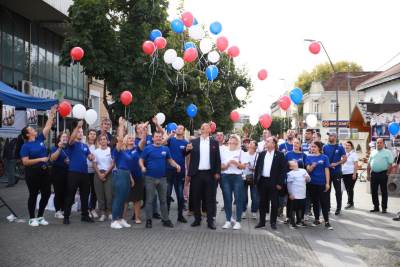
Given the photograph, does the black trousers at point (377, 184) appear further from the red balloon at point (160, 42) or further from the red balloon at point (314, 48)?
the red balloon at point (160, 42)

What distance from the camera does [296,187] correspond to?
32.5 ft

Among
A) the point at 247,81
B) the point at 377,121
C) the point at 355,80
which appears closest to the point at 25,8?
the point at 377,121

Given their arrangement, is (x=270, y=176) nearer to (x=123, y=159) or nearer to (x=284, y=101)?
(x=123, y=159)

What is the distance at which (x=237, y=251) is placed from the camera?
25.0ft

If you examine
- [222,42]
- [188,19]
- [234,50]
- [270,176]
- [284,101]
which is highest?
[188,19]

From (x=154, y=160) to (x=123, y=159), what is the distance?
592mm

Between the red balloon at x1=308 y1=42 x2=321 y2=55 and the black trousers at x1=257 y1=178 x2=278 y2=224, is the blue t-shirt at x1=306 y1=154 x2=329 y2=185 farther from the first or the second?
the red balloon at x1=308 y1=42 x2=321 y2=55

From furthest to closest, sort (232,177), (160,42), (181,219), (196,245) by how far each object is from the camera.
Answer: (160,42) → (181,219) → (232,177) → (196,245)

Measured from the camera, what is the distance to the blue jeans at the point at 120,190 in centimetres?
941

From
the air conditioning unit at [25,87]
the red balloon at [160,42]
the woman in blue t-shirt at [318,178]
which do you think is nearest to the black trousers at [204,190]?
the woman in blue t-shirt at [318,178]

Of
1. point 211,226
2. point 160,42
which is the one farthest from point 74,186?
point 160,42

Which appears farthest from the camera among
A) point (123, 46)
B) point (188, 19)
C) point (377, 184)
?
point (123, 46)

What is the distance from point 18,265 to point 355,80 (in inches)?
2616

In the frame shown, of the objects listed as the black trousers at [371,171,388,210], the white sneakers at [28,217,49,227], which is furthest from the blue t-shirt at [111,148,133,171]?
the black trousers at [371,171,388,210]
